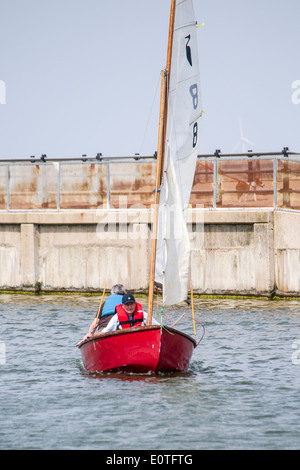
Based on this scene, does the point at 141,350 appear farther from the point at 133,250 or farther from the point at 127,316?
the point at 133,250

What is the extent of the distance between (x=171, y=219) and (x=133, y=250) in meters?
14.9

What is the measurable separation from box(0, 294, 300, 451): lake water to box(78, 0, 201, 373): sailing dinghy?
1.51 ft

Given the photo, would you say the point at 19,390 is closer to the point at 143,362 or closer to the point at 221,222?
the point at 143,362

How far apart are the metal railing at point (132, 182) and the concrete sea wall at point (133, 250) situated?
3.07 ft

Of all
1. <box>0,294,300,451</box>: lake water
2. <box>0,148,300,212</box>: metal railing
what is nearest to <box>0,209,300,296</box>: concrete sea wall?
<box>0,148,300,212</box>: metal railing

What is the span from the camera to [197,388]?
15883 mm

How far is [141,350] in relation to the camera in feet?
53.2

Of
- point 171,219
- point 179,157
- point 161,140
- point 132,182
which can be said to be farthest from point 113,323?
point 132,182

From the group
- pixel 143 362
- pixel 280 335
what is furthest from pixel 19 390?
pixel 280 335

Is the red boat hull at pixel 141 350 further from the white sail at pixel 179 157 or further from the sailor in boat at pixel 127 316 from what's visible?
the white sail at pixel 179 157
